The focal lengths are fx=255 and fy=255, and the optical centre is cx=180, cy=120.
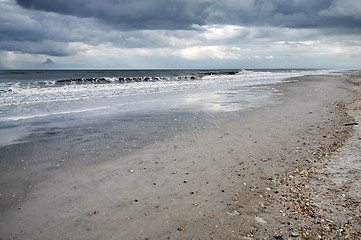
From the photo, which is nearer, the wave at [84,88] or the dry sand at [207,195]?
the dry sand at [207,195]

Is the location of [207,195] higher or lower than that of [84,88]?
lower

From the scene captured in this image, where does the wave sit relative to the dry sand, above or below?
above

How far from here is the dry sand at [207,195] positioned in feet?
12.3

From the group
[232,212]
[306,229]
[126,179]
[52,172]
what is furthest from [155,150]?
[306,229]

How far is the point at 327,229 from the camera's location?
3.54 metres

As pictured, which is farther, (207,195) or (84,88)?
(84,88)

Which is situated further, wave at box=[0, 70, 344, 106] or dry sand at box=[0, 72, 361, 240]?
wave at box=[0, 70, 344, 106]

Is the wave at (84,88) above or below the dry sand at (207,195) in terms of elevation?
above

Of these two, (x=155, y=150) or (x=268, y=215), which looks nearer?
(x=268, y=215)

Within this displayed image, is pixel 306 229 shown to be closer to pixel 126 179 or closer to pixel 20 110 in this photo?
pixel 126 179

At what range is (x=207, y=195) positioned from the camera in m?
4.71

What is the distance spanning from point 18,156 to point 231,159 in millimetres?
5651

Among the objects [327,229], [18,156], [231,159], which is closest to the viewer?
[327,229]

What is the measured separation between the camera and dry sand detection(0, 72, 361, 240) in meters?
3.73
